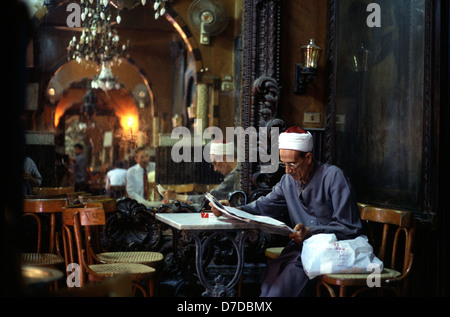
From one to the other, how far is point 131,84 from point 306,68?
1.69 meters

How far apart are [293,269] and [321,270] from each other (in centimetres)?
23

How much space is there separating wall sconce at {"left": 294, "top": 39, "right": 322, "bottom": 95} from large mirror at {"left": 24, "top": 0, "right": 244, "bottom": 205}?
560mm

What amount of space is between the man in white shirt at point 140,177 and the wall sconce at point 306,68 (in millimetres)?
1554

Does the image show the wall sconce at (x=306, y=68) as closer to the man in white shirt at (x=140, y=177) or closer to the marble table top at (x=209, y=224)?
the man in white shirt at (x=140, y=177)

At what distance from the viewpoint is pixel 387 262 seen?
4387 mm

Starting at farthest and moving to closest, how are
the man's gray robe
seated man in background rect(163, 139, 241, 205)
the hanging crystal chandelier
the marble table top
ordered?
seated man in background rect(163, 139, 241, 205) < the hanging crystal chandelier < the man's gray robe < the marble table top

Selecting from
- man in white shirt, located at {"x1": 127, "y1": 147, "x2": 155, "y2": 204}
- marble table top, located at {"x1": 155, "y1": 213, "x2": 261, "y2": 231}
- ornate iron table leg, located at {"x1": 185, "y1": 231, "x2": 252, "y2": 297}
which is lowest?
ornate iron table leg, located at {"x1": 185, "y1": 231, "x2": 252, "y2": 297}

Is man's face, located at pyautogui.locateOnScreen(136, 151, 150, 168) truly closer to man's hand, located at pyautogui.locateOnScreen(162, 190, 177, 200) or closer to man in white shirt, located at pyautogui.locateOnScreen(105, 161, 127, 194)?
man in white shirt, located at pyautogui.locateOnScreen(105, 161, 127, 194)

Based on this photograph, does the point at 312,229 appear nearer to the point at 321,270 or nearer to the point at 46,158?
the point at 321,270

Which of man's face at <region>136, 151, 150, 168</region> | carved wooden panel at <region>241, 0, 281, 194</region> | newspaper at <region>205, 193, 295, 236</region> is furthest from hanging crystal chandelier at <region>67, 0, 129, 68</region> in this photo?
newspaper at <region>205, 193, 295, 236</region>

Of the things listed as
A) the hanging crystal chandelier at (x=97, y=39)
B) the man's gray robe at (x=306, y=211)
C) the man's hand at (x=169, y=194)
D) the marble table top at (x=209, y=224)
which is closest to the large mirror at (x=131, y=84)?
the hanging crystal chandelier at (x=97, y=39)

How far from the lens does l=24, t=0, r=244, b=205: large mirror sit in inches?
185

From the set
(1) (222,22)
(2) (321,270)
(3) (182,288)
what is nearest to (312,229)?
(2) (321,270)

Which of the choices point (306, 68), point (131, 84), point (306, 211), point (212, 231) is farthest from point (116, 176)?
point (306, 68)
